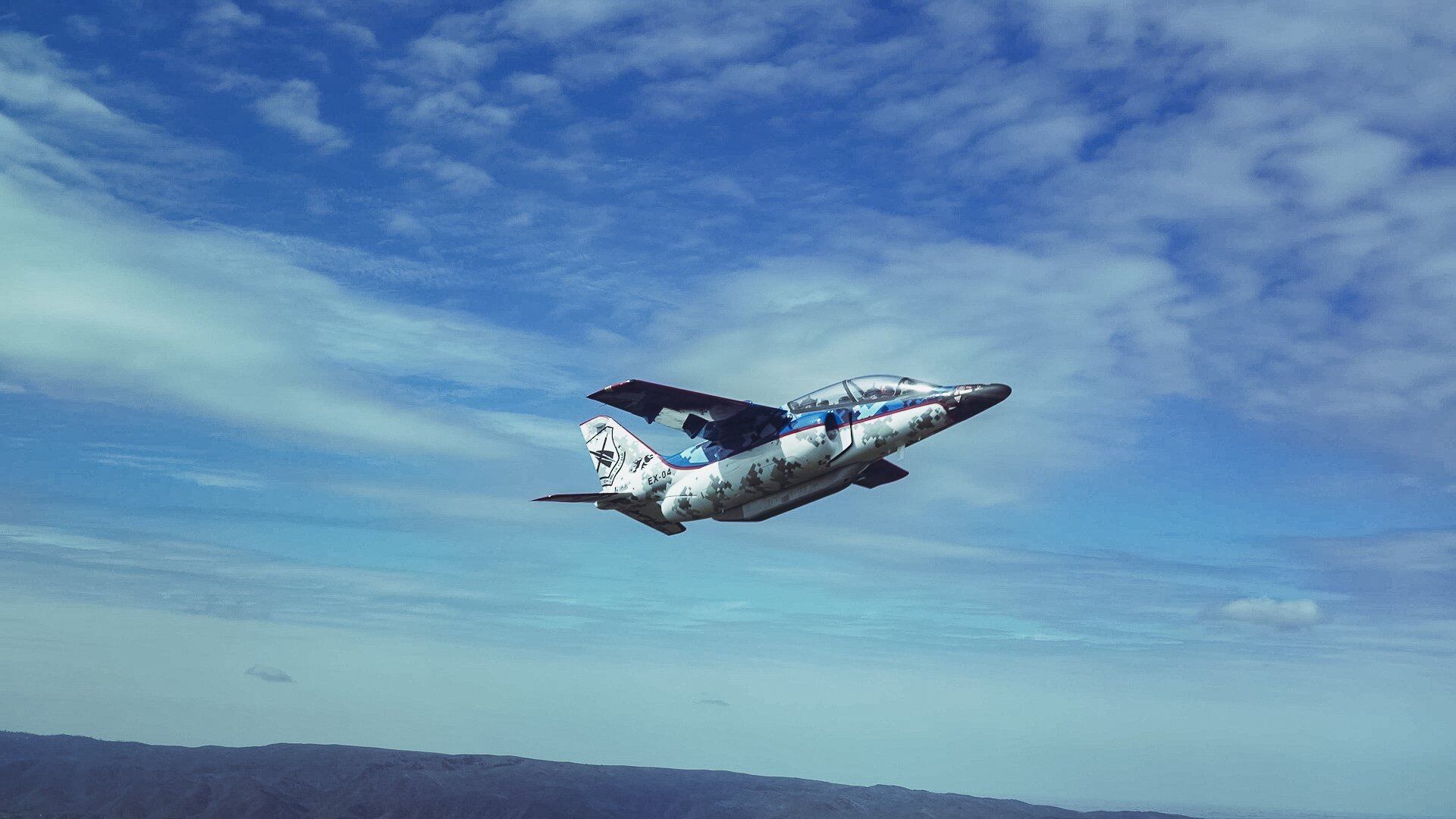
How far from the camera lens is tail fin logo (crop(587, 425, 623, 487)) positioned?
58531mm

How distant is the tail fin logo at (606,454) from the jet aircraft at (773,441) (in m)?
3.92

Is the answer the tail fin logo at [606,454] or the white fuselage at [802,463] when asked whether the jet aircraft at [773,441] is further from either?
the tail fin logo at [606,454]

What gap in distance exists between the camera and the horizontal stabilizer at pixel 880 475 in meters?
54.2

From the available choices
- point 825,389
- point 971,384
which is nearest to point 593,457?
point 825,389

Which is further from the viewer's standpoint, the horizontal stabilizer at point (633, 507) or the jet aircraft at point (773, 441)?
the horizontal stabilizer at point (633, 507)

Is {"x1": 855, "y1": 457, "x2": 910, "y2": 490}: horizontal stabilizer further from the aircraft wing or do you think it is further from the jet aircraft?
the aircraft wing

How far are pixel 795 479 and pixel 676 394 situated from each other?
713 cm

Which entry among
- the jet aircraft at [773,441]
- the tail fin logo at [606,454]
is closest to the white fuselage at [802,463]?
the jet aircraft at [773,441]

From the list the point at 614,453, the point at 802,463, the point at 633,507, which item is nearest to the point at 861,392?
the point at 802,463

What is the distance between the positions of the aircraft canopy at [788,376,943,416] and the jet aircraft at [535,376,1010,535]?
0.05 metres

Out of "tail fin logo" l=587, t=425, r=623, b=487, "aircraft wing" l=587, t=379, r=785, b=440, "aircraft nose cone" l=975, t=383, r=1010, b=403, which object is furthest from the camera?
"tail fin logo" l=587, t=425, r=623, b=487

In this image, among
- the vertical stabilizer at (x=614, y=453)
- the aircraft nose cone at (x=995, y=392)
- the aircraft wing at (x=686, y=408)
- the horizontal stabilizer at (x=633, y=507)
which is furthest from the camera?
the vertical stabilizer at (x=614, y=453)

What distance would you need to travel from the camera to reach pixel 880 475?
54688 millimetres

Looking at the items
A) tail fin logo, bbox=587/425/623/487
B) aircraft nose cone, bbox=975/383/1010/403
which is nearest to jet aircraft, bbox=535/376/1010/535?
aircraft nose cone, bbox=975/383/1010/403
